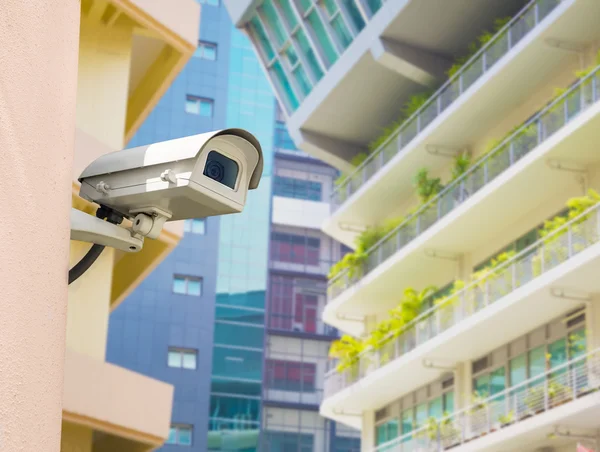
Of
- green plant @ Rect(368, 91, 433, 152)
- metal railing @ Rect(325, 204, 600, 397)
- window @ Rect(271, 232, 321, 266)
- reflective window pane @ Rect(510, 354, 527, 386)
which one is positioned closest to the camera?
metal railing @ Rect(325, 204, 600, 397)

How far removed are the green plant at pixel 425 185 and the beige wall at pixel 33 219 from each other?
99.0 ft

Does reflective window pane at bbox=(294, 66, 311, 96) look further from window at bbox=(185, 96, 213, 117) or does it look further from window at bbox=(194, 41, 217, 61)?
window at bbox=(194, 41, 217, 61)

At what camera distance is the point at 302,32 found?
37.2 m

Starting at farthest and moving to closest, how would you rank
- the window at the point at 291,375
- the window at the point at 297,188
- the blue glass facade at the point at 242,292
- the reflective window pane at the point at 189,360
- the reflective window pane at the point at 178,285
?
1. the window at the point at 297,188
2. the window at the point at 291,375
3. the blue glass facade at the point at 242,292
4. the reflective window pane at the point at 178,285
5. the reflective window pane at the point at 189,360

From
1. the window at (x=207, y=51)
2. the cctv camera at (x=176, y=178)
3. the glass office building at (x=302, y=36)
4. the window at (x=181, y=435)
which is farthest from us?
the window at (x=207, y=51)

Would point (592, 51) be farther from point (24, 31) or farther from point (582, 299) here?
point (24, 31)

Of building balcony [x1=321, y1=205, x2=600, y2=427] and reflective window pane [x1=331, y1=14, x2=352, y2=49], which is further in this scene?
reflective window pane [x1=331, y1=14, x2=352, y2=49]

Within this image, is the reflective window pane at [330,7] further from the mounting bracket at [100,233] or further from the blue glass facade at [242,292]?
the mounting bracket at [100,233]

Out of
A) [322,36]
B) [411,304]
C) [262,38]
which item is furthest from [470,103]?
[262,38]

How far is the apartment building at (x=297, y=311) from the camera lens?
64.2 metres

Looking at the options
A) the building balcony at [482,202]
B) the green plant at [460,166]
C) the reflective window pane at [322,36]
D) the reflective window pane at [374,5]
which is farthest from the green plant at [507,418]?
the reflective window pane at [322,36]

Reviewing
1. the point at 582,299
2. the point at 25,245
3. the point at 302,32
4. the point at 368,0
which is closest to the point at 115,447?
the point at 582,299

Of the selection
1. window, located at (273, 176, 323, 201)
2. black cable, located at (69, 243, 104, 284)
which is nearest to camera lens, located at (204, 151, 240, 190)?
black cable, located at (69, 243, 104, 284)

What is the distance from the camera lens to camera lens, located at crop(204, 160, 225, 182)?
14.2ft
